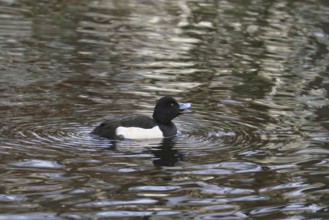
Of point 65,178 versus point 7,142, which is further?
point 7,142

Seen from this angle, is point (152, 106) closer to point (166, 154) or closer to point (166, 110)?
point (166, 110)

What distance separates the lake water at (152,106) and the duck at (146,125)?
0.17 meters

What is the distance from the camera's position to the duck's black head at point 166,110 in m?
12.4

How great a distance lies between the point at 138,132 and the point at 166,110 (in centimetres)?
66

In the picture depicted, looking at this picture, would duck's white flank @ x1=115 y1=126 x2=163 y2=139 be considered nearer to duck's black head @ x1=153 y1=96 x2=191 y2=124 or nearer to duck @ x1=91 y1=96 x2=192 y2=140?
duck @ x1=91 y1=96 x2=192 y2=140

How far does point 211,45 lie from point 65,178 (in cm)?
1023

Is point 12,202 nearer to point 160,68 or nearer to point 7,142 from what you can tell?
point 7,142

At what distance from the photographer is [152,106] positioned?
45.4ft

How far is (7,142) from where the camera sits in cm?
1131

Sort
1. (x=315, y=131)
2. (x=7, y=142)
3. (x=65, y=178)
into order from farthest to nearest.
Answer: (x=315, y=131), (x=7, y=142), (x=65, y=178)

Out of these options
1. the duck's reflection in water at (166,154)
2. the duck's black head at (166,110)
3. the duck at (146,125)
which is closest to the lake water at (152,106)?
the duck's reflection in water at (166,154)

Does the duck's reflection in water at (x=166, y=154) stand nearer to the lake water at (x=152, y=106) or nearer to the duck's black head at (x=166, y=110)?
the lake water at (x=152, y=106)

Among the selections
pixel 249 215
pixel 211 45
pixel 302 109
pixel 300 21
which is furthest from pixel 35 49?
pixel 249 215

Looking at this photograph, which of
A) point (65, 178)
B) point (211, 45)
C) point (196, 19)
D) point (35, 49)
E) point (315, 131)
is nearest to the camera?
point (65, 178)
